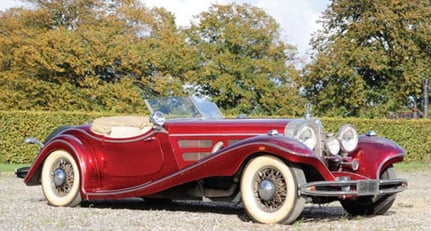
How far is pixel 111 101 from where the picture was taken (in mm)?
39500

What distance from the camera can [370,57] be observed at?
41.0 meters

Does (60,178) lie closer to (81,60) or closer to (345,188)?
(345,188)

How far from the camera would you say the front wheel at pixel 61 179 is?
9.16 meters

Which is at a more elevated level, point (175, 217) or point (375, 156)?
point (375, 156)

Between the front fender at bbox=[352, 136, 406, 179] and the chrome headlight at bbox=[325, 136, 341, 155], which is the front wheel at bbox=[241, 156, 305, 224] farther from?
the front fender at bbox=[352, 136, 406, 179]

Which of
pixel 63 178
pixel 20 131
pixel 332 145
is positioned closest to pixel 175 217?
pixel 332 145

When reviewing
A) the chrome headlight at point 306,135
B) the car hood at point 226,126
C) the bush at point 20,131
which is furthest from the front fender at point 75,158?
the bush at point 20,131

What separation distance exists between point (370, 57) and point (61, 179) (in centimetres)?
3389

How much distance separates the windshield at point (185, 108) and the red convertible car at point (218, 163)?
1cm

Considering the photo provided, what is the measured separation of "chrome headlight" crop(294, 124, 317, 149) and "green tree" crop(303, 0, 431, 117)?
33.8 metres

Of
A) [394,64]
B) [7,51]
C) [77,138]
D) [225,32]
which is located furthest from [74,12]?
[77,138]

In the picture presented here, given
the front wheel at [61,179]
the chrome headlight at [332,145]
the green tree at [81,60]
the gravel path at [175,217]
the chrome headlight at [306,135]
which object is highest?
the green tree at [81,60]

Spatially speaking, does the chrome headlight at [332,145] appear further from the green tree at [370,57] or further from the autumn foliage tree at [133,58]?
the green tree at [370,57]

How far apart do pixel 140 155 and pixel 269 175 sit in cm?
208
